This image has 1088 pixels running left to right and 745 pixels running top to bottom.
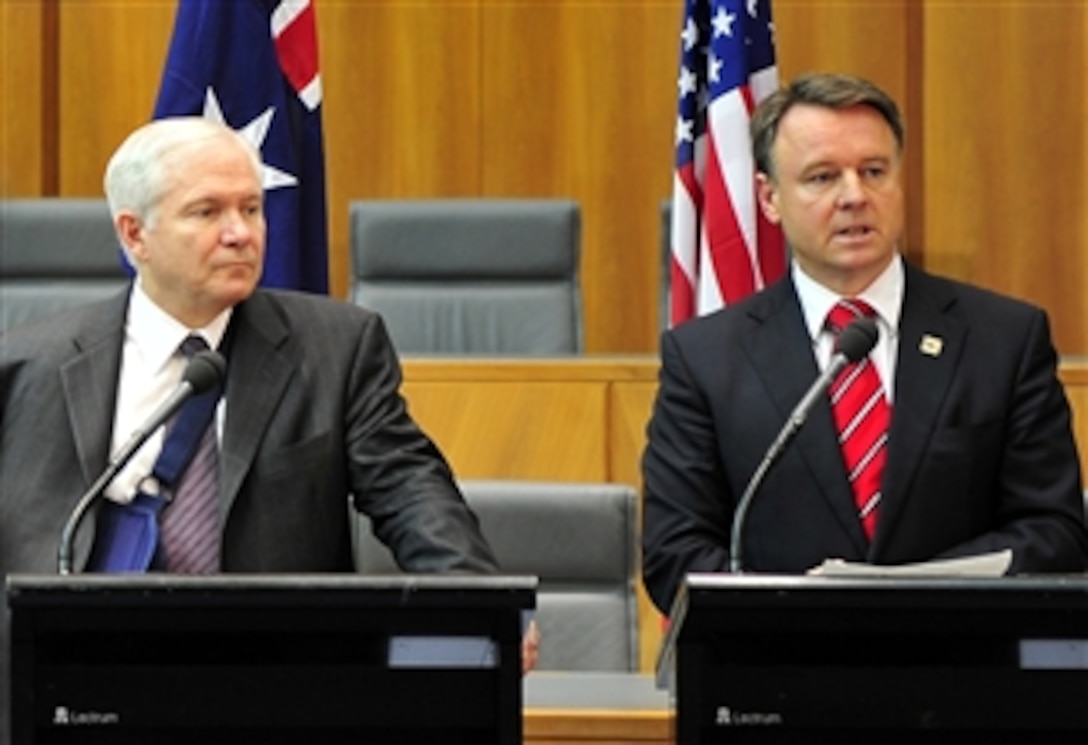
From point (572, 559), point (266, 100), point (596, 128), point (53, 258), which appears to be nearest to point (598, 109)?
point (596, 128)

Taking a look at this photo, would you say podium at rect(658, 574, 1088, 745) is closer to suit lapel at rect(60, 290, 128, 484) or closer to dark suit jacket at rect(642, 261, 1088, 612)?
dark suit jacket at rect(642, 261, 1088, 612)

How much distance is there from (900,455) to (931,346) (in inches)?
7.3

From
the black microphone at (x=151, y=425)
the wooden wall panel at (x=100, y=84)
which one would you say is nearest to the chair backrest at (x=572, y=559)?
the black microphone at (x=151, y=425)

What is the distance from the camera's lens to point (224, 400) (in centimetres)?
291

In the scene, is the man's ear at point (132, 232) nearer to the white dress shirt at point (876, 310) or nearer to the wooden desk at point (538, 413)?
the white dress shirt at point (876, 310)

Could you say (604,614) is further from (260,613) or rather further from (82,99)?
(82,99)

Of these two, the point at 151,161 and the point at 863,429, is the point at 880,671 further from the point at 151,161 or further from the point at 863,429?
the point at 151,161

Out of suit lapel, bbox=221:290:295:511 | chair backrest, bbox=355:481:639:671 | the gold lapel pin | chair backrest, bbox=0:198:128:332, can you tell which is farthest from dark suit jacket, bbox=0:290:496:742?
chair backrest, bbox=0:198:128:332

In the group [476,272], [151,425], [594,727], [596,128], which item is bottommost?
[594,727]

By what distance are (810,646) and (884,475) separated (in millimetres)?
927

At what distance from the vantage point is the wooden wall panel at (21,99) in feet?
22.5

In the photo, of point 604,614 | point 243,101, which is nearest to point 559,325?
point 243,101

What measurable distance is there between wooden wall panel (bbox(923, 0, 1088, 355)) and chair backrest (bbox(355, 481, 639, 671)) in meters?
2.73

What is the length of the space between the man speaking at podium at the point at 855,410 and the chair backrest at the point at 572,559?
830 mm
